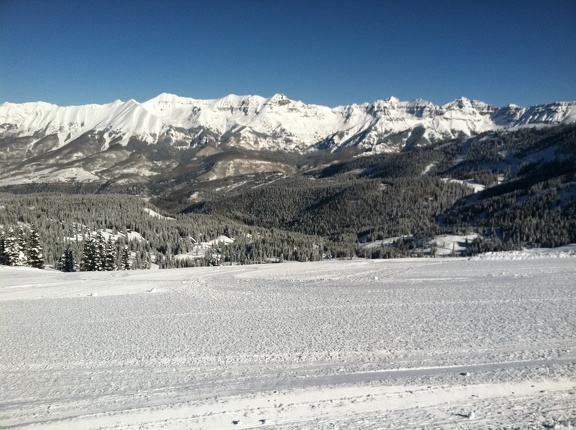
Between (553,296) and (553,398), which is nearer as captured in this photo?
(553,398)

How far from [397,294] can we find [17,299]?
3011cm

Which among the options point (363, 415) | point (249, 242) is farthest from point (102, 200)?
point (363, 415)

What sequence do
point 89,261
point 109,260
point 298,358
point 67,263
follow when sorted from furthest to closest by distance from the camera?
1. point 67,263
2. point 109,260
3. point 89,261
4. point 298,358

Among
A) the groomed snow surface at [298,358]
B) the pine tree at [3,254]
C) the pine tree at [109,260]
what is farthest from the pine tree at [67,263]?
the groomed snow surface at [298,358]

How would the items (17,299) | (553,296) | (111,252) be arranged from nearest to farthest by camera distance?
(553,296) → (17,299) → (111,252)

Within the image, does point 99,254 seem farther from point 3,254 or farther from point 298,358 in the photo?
point 298,358

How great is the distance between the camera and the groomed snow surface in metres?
→ 12.7

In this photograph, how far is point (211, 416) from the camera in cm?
1269

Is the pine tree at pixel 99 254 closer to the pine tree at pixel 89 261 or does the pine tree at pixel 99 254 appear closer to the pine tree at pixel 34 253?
the pine tree at pixel 89 261

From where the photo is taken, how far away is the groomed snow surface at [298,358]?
12.7 meters

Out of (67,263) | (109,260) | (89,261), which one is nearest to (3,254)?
(89,261)

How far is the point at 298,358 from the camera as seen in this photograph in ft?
56.4

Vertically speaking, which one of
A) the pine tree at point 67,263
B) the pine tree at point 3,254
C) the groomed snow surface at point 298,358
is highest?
the pine tree at point 3,254

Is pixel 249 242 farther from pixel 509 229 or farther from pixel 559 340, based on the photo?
pixel 559 340
